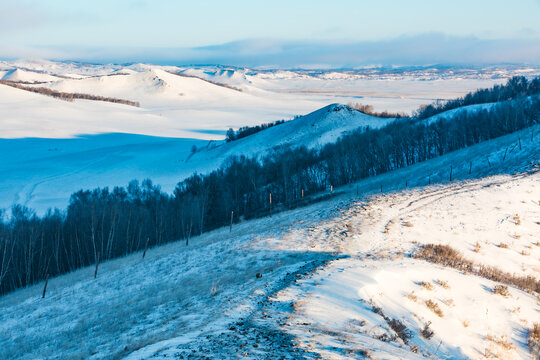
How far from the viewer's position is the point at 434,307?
1406 centimetres

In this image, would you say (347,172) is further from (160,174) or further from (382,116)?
(382,116)

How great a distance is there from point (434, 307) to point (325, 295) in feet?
11.3

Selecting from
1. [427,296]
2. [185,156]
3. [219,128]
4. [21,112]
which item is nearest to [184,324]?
[427,296]

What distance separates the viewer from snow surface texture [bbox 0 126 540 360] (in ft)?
39.2

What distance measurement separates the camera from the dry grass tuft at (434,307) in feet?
45.3

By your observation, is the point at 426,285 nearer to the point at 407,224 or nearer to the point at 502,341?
the point at 502,341

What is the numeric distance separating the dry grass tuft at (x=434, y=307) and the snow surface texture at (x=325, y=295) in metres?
0.13

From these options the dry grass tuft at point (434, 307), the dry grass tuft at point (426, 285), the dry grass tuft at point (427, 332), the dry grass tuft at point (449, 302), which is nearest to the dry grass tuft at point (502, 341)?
the dry grass tuft at point (434, 307)

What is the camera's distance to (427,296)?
48.3 feet

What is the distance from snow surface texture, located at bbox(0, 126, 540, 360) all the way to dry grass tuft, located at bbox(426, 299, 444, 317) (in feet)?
0.44

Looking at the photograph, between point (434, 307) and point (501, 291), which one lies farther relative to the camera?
point (501, 291)

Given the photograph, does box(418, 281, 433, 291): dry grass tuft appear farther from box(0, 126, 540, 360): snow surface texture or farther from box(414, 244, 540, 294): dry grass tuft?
box(414, 244, 540, 294): dry grass tuft

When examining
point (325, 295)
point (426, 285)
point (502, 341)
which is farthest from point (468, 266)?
point (325, 295)

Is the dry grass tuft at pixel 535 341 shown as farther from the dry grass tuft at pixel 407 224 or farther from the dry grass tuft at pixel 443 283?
the dry grass tuft at pixel 407 224
